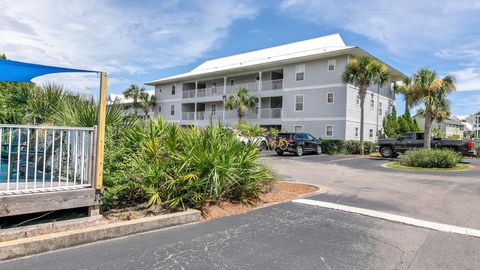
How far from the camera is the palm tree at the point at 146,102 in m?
46.5

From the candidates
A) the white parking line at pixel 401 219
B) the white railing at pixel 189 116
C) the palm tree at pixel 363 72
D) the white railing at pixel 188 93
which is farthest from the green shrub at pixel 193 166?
the white railing at pixel 188 93

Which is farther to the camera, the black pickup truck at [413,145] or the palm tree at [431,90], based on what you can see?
the black pickup truck at [413,145]

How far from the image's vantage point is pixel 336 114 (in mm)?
28234

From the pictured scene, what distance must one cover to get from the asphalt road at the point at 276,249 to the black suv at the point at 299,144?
56.1ft

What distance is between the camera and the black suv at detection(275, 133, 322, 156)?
23.2 meters

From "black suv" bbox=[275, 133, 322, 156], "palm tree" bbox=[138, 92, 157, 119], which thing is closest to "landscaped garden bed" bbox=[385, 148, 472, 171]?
"black suv" bbox=[275, 133, 322, 156]

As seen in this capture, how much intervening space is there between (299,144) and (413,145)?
7.49 metres

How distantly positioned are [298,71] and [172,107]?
1944 cm

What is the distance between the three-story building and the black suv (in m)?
3.87

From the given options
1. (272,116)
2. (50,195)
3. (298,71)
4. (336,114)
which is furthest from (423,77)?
(50,195)

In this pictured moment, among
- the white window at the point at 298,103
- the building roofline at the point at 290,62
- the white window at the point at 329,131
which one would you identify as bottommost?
the white window at the point at 329,131

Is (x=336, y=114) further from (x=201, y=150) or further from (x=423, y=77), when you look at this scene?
(x=201, y=150)

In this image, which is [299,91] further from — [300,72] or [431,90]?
[431,90]

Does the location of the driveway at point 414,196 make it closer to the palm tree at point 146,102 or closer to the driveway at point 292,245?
the driveway at point 292,245
